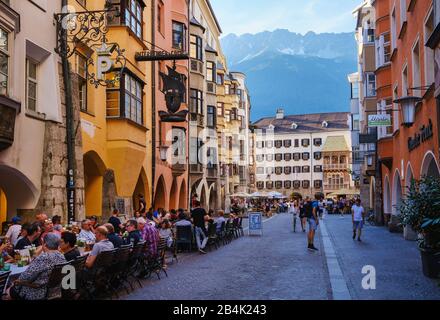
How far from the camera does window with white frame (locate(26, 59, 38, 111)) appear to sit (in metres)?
15.5

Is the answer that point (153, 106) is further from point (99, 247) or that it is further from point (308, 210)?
point (99, 247)

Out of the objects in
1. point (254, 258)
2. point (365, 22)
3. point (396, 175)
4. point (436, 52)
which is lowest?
point (254, 258)

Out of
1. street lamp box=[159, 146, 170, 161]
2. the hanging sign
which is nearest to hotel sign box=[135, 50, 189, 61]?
street lamp box=[159, 146, 170, 161]

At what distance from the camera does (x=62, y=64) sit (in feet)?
54.0

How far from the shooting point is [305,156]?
343 ft

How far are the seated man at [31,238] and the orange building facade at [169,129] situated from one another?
15626 millimetres

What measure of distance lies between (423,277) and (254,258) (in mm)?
5818

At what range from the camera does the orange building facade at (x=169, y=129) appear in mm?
28391

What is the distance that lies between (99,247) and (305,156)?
96172 millimetres

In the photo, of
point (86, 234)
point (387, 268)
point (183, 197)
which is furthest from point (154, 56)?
point (183, 197)

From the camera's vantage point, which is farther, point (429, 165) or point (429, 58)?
point (429, 165)

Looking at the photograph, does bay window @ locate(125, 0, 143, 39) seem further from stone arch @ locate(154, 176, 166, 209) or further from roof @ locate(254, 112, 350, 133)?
roof @ locate(254, 112, 350, 133)

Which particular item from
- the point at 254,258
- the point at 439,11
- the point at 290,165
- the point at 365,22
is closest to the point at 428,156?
the point at 439,11
